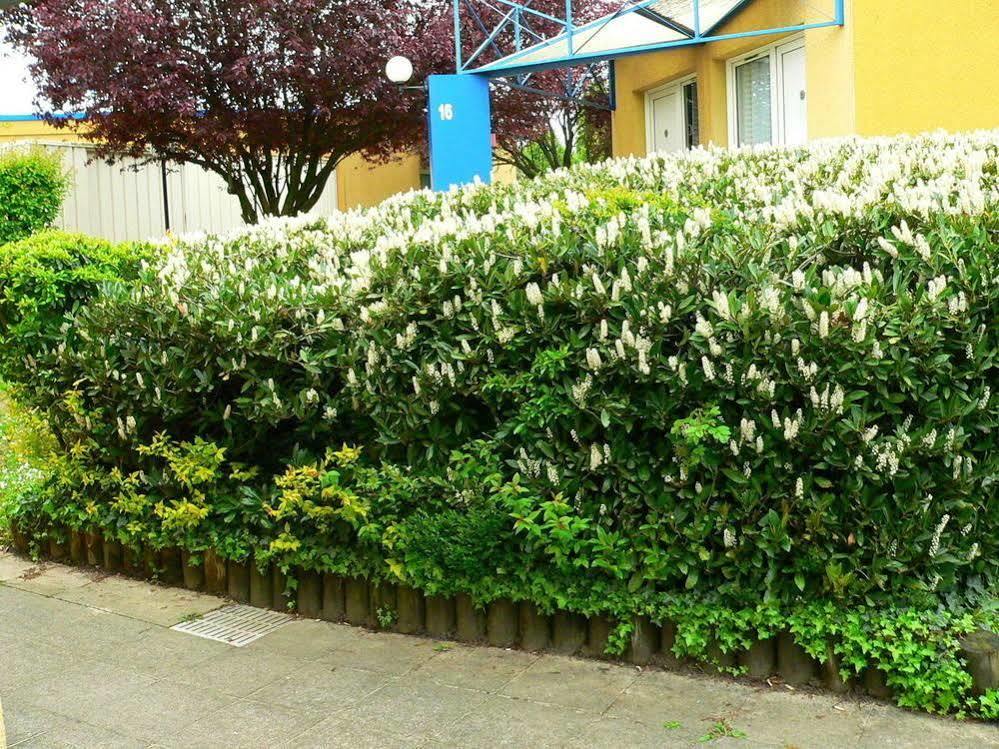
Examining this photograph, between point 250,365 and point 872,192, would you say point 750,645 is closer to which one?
point 872,192

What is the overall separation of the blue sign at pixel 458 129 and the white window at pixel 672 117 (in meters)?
2.58

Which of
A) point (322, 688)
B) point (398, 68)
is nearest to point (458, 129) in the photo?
point (398, 68)

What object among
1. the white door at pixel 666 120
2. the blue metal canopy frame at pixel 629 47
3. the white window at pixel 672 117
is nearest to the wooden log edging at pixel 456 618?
the blue metal canopy frame at pixel 629 47

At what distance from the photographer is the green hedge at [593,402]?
4031 millimetres

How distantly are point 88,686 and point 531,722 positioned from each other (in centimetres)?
184

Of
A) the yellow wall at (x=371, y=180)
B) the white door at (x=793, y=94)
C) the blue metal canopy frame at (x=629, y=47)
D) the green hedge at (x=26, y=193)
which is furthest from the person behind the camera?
the yellow wall at (x=371, y=180)

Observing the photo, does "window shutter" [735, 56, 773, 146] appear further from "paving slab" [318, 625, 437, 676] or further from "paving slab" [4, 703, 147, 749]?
"paving slab" [4, 703, 147, 749]

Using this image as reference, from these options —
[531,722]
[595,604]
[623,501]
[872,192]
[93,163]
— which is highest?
[93,163]

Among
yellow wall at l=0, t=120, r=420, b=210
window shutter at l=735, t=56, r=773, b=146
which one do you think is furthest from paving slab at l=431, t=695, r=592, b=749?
yellow wall at l=0, t=120, r=420, b=210

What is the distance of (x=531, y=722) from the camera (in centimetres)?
388

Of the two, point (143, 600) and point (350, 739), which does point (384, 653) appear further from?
point (143, 600)

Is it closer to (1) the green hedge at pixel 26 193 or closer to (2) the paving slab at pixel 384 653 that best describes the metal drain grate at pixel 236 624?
(2) the paving slab at pixel 384 653

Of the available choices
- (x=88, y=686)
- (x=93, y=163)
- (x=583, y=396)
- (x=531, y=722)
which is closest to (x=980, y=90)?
(x=583, y=396)

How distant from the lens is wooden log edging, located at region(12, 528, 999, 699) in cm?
404
